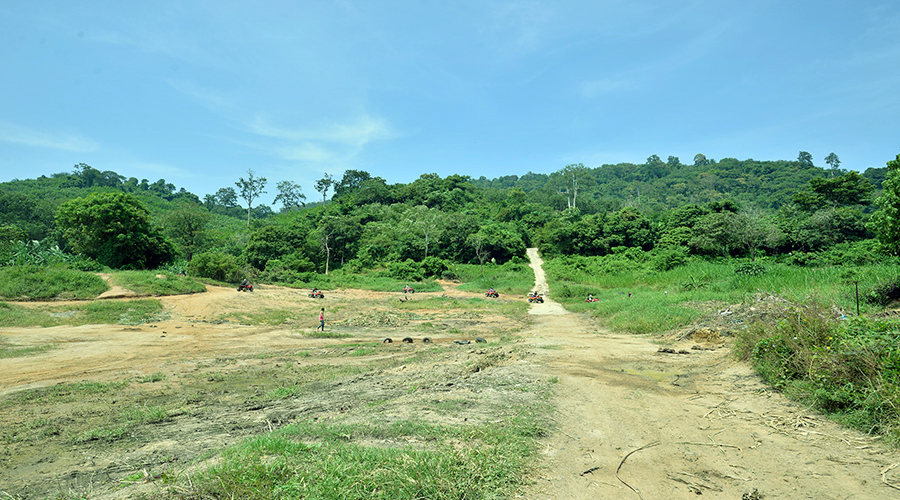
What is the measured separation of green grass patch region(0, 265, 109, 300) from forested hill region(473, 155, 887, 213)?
80806 millimetres

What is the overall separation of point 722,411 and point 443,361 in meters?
6.80

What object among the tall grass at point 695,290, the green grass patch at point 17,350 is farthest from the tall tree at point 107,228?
the tall grass at point 695,290

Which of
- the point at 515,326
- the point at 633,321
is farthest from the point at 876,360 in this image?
the point at 515,326

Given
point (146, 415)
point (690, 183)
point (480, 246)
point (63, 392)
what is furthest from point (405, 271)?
point (690, 183)

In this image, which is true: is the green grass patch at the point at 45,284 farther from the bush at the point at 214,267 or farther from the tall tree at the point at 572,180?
the tall tree at the point at 572,180

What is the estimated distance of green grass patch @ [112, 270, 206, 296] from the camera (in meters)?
27.4

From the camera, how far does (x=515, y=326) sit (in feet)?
71.2

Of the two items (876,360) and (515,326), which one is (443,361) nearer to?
(876,360)

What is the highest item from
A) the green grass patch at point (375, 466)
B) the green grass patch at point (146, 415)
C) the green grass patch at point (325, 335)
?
the green grass patch at point (375, 466)

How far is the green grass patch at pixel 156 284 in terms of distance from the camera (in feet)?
89.8

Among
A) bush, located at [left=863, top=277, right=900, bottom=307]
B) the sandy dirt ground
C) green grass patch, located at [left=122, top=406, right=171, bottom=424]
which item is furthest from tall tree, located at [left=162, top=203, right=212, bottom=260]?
bush, located at [left=863, top=277, right=900, bottom=307]

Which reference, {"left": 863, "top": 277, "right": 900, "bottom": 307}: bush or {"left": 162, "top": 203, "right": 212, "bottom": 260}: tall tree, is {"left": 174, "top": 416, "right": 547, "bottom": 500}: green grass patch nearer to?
{"left": 863, "top": 277, "right": 900, "bottom": 307}: bush

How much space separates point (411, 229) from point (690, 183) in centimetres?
10080

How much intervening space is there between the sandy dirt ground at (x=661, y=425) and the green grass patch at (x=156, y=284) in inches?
573
